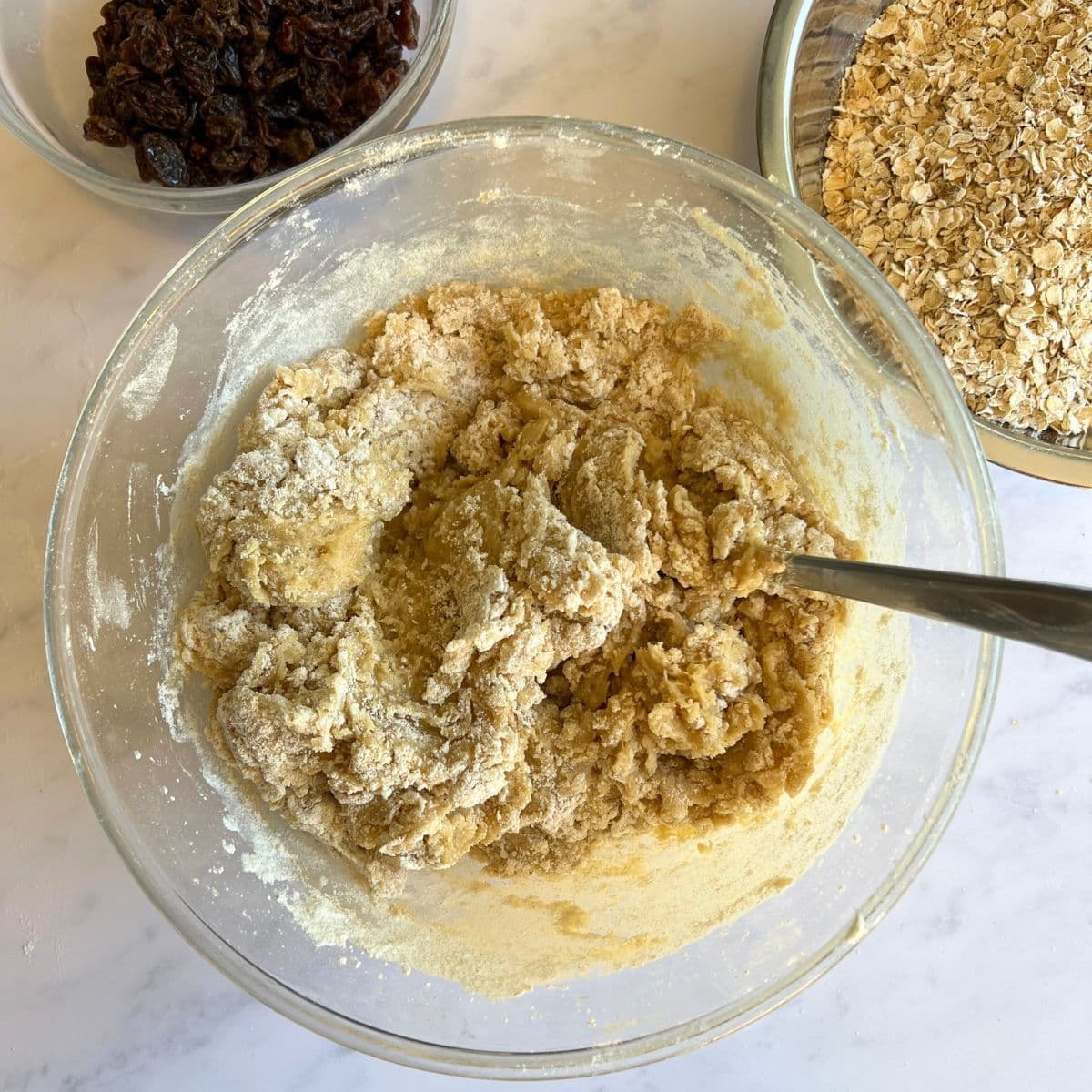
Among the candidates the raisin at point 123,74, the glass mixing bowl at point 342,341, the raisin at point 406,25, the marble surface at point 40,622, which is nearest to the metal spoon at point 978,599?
the glass mixing bowl at point 342,341

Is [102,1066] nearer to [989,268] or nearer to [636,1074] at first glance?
[636,1074]

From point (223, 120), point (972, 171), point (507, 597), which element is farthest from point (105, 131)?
point (972, 171)

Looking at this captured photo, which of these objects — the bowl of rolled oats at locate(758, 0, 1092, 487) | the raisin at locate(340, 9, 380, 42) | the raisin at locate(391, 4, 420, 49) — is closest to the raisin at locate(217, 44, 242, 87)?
the raisin at locate(340, 9, 380, 42)

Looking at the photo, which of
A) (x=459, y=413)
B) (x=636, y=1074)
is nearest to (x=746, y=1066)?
(x=636, y=1074)

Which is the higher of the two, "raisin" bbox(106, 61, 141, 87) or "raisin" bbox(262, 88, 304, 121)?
"raisin" bbox(106, 61, 141, 87)

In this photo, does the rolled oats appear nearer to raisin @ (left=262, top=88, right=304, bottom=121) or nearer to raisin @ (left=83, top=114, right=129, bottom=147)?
raisin @ (left=262, top=88, right=304, bottom=121)
